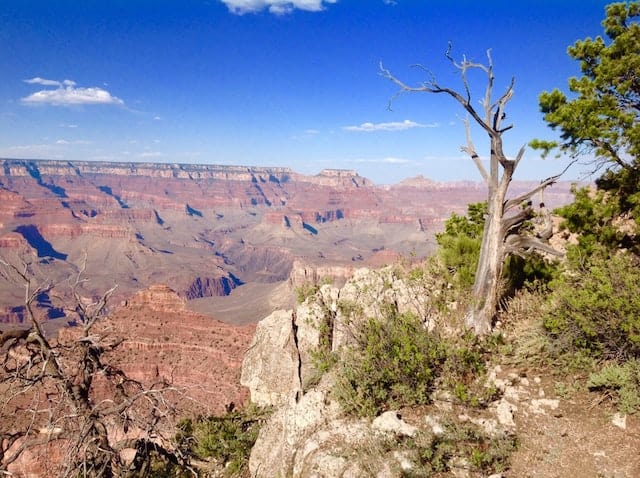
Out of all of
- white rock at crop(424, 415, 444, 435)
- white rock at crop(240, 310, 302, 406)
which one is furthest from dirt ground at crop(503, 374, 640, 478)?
white rock at crop(240, 310, 302, 406)

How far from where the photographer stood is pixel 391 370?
6.64 meters

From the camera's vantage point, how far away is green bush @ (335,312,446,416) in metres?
6.34

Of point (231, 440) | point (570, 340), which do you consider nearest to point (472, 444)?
point (570, 340)

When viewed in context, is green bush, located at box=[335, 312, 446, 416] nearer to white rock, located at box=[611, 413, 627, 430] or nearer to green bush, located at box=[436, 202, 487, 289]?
white rock, located at box=[611, 413, 627, 430]

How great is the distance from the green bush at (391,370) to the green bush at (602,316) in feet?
6.42

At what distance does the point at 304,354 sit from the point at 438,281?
3.98 meters

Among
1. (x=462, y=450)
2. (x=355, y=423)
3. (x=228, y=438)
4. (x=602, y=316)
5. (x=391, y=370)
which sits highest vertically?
(x=602, y=316)

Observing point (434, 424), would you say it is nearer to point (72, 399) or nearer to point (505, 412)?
point (505, 412)

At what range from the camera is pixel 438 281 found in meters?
10.2

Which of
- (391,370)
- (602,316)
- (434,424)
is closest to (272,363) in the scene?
(391,370)

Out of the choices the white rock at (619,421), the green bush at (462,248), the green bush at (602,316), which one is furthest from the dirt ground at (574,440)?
the green bush at (462,248)

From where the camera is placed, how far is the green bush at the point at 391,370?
6344 millimetres

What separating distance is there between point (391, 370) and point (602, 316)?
3296mm

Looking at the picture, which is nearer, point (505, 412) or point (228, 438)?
point (505, 412)
